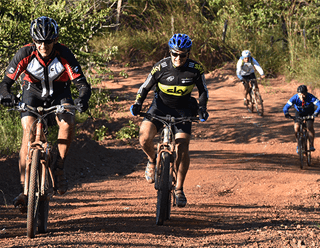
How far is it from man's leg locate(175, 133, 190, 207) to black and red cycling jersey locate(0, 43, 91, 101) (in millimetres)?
1412

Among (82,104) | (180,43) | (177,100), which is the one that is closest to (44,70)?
(82,104)

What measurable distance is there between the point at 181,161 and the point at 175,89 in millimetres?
953

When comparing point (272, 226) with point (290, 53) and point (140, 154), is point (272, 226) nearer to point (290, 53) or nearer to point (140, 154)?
point (140, 154)

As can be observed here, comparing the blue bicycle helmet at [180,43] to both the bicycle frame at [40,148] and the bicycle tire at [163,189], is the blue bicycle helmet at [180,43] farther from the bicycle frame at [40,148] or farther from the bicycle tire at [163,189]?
the bicycle frame at [40,148]

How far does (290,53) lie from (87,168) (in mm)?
13348

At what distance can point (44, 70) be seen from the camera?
5.04 m

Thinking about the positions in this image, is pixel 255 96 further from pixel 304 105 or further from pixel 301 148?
pixel 301 148

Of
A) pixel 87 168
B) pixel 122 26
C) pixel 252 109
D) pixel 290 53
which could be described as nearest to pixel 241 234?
pixel 87 168

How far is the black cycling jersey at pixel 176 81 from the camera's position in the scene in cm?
578

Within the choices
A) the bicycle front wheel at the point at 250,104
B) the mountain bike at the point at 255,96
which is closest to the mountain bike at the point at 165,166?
the mountain bike at the point at 255,96

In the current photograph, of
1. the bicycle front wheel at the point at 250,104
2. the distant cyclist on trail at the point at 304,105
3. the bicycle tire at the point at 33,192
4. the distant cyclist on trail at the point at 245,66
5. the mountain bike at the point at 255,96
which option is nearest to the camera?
the bicycle tire at the point at 33,192

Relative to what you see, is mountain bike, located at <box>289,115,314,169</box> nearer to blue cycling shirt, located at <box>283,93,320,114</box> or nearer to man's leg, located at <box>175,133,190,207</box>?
blue cycling shirt, located at <box>283,93,320,114</box>

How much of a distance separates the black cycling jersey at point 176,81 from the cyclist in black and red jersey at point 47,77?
106 cm

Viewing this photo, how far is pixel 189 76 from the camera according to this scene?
227 inches
